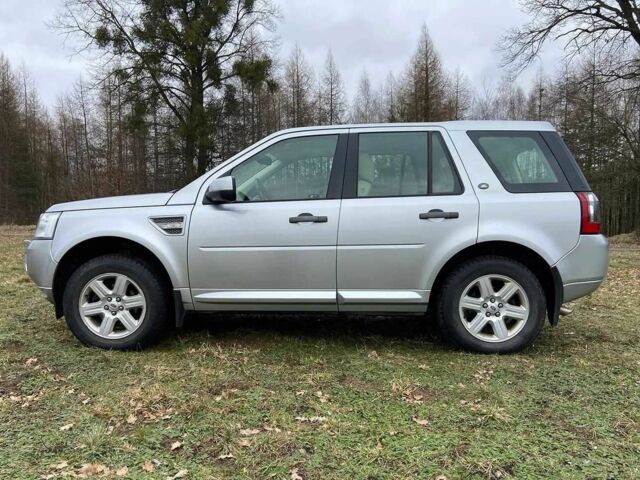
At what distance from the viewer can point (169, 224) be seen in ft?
13.3

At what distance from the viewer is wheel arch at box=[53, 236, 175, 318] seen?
13.7ft

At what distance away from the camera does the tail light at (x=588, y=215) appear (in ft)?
12.6

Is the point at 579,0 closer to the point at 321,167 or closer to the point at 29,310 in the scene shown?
the point at 321,167

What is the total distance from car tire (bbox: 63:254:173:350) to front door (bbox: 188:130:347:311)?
0.32m

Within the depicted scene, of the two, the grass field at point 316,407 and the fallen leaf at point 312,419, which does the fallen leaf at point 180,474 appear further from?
the fallen leaf at point 312,419

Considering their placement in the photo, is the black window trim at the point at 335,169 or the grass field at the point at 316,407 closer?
the grass field at the point at 316,407

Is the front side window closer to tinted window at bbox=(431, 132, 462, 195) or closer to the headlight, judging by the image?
tinted window at bbox=(431, 132, 462, 195)

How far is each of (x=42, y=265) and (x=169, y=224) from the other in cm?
111

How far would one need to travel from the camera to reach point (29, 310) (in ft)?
18.1

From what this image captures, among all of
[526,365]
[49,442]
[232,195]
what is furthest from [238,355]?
[526,365]

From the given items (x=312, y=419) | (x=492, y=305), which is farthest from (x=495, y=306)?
(x=312, y=419)

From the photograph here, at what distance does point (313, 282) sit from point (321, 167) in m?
0.92

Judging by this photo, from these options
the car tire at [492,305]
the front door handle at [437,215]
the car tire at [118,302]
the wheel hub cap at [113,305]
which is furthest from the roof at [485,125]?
the wheel hub cap at [113,305]

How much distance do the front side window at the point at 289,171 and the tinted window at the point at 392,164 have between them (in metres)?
0.27
